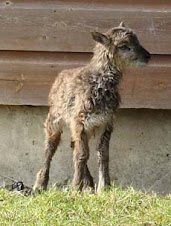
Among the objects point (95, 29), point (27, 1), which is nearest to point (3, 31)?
point (27, 1)

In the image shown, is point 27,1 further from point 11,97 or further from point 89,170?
point 89,170

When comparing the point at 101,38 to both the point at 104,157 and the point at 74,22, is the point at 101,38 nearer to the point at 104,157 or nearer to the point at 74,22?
the point at 74,22

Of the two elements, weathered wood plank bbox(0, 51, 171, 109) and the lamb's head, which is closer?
the lamb's head

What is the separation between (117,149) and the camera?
10.1m

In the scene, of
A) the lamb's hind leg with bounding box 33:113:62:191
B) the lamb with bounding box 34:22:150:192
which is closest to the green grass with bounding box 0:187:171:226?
the lamb with bounding box 34:22:150:192

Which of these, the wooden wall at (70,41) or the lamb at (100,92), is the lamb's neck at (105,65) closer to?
the lamb at (100,92)

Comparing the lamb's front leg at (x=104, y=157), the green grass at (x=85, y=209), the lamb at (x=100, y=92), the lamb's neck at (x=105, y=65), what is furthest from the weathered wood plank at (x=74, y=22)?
the green grass at (x=85, y=209)

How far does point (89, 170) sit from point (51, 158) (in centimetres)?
64

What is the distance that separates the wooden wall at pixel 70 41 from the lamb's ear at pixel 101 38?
35.3 inches

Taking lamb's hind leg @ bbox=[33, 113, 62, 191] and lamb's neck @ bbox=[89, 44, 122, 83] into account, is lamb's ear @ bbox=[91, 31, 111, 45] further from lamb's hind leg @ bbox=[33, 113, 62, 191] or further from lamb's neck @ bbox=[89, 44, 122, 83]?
lamb's hind leg @ bbox=[33, 113, 62, 191]

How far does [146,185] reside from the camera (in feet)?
33.2

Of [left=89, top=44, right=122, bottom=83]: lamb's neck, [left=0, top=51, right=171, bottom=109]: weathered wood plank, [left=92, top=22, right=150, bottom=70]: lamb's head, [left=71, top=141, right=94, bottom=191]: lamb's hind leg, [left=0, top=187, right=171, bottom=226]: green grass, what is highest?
Result: [left=92, top=22, right=150, bottom=70]: lamb's head

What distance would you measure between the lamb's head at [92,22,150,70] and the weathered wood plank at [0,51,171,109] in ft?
2.71

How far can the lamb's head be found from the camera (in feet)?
28.9
